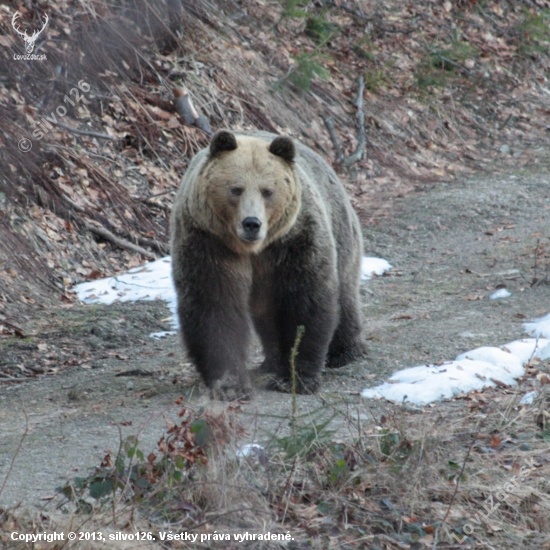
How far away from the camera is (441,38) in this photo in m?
18.7

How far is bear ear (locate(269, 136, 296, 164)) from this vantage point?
6047 millimetres

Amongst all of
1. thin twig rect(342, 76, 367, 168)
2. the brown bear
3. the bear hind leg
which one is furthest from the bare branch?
the brown bear

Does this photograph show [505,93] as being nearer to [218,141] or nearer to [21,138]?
[21,138]

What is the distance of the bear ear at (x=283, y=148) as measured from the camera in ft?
19.8

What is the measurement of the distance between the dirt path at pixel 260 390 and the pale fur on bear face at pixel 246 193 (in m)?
1.16

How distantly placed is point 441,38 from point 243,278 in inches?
550

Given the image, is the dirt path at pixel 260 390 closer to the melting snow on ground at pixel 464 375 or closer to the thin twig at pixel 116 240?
the melting snow on ground at pixel 464 375

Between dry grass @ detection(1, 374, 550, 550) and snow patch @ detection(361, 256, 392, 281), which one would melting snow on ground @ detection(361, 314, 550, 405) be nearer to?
dry grass @ detection(1, 374, 550, 550)

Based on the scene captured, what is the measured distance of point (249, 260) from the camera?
20.6 feet

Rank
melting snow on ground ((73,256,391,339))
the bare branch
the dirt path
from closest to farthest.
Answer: the dirt path → melting snow on ground ((73,256,391,339)) → the bare branch

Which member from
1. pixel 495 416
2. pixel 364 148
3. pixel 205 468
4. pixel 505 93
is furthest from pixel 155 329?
pixel 505 93

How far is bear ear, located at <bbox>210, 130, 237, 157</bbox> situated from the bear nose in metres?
0.61

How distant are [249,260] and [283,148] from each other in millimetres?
840

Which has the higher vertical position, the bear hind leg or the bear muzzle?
the bear muzzle
